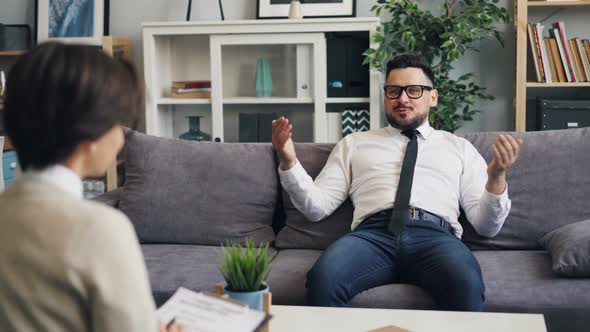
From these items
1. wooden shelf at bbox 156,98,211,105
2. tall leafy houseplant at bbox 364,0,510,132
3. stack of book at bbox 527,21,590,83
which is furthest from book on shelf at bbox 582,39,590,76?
wooden shelf at bbox 156,98,211,105

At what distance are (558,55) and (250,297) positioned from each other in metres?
2.78

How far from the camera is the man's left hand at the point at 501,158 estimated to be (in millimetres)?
2031

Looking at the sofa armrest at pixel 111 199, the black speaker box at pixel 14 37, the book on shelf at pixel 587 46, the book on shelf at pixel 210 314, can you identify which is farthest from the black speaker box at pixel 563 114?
the black speaker box at pixel 14 37

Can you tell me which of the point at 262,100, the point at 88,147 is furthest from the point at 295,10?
the point at 88,147

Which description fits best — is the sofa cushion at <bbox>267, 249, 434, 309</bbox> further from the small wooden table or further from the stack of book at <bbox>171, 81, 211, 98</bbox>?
the stack of book at <bbox>171, 81, 211, 98</bbox>

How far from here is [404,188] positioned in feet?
7.52

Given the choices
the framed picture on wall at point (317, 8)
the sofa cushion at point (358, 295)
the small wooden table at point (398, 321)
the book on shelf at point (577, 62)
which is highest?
the framed picture on wall at point (317, 8)

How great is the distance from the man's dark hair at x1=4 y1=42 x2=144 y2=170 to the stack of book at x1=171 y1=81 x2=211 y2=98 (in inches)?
122

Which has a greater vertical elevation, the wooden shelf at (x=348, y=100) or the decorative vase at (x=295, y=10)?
the decorative vase at (x=295, y=10)

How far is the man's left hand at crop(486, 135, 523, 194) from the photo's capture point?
203cm

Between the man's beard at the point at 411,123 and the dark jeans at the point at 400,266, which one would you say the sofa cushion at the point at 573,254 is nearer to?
the dark jeans at the point at 400,266

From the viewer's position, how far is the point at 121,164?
14.0 feet

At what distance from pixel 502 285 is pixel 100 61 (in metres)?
1.44

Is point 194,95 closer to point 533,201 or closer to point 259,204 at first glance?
point 259,204
